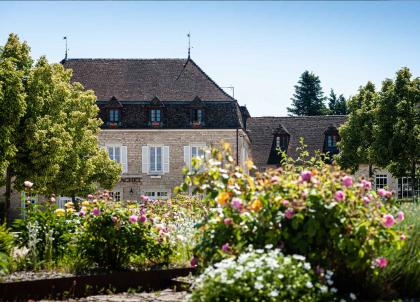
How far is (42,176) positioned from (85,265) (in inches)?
602

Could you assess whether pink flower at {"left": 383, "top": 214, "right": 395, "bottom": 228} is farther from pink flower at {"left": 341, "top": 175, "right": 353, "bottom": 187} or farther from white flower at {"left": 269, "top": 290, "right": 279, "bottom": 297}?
white flower at {"left": 269, "top": 290, "right": 279, "bottom": 297}

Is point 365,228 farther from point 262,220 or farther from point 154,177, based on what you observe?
point 154,177

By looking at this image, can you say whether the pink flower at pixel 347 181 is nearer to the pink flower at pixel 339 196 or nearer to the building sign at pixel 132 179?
the pink flower at pixel 339 196

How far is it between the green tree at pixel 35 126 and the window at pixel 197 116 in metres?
14.3

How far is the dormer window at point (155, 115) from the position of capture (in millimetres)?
44406

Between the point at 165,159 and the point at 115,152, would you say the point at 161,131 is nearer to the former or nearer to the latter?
the point at 165,159

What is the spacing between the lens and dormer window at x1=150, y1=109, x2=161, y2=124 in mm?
44406

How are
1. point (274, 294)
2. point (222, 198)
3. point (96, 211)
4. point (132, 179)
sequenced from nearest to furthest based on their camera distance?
1. point (274, 294)
2. point (222, 198)
3. point (96, 211)
4. point (132, 179)

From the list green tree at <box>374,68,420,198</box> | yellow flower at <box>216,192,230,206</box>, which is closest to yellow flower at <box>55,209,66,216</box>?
yellow flower at <box>216,192,230,206</box>

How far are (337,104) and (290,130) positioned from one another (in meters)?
30.2

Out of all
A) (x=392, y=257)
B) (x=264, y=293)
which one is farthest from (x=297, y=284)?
(x=392, y=257)

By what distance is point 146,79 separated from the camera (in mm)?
46156

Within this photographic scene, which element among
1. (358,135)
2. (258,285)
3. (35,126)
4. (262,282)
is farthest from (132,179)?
(258,285)

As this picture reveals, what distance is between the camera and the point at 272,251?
769cm
